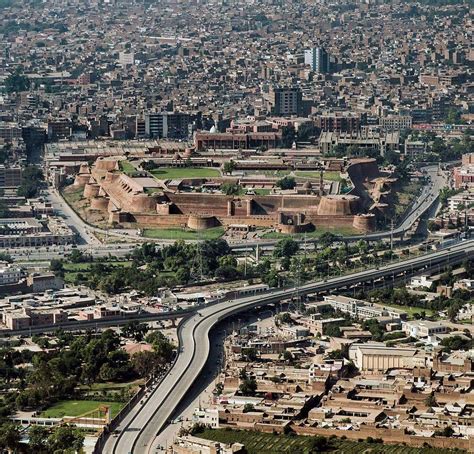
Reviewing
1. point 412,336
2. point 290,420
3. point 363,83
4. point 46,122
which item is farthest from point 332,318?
point 363,83

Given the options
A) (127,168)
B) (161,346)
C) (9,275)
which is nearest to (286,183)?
(127,168)

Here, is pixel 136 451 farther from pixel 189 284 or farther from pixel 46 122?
pixel 46 122

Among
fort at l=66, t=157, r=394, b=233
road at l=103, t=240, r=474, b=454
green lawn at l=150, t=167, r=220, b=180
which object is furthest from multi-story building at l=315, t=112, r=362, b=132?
road at l=103, t=240, r=474, b=454

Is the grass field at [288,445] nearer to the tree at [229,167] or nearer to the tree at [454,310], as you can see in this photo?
the tree at [454,310]

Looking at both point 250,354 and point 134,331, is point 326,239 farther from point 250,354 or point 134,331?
point 250,354

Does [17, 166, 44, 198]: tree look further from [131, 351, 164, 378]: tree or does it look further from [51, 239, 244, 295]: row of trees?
[131, 351, 164, 378]: tree

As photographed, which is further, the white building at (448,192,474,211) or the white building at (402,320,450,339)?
the white building at (448,192,474,211)
